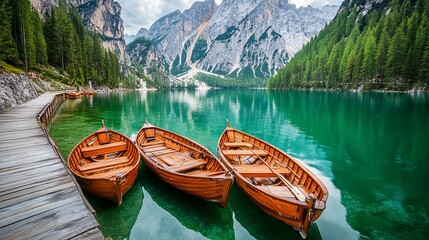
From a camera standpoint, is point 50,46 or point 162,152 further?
point 50,46

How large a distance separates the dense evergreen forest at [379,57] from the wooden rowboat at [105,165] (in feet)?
254

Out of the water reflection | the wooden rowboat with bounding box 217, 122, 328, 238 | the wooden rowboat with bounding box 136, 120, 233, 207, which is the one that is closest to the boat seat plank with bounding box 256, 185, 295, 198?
the wooden rowboat with bounding box 217, 122, 328, 238

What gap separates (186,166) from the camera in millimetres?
9031

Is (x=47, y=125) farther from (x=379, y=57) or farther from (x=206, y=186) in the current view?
(x=379, y=57)

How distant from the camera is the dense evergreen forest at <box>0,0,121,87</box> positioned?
158 ft

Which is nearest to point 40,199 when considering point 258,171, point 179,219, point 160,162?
point 179,219

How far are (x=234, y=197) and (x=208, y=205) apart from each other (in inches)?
50.6

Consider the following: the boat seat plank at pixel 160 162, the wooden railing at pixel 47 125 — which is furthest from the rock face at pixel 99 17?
the boat seat plank at pixel 160 162

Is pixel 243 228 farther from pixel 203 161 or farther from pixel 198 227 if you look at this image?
pixel 203 161

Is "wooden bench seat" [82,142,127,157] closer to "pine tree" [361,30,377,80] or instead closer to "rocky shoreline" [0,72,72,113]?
"rocky shoreline" [0,72,72,113]

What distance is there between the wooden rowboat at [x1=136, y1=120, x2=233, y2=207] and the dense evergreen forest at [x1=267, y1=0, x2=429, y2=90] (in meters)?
74.6

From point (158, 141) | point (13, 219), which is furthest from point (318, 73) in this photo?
point (13, 219)

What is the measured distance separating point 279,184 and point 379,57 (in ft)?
286

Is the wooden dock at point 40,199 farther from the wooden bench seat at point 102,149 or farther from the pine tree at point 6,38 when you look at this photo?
the pine tree at point 6,38
